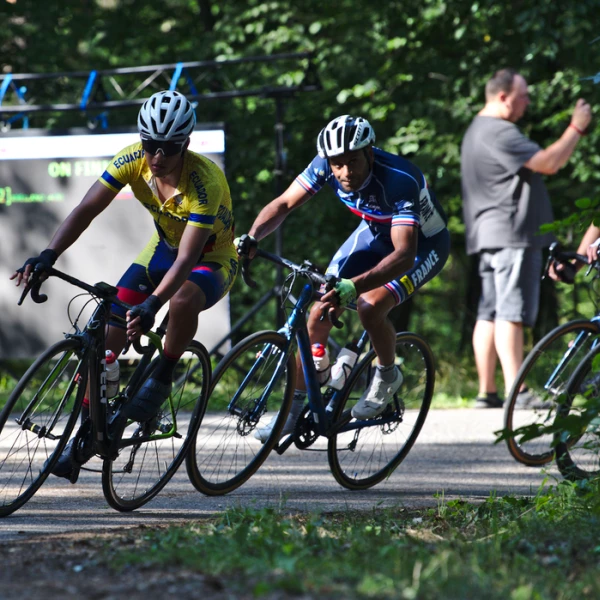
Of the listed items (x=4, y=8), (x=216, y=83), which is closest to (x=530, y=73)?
(x=216, y=83)

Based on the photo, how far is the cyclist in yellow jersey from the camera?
5.11 m

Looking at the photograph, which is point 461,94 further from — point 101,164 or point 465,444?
point 465,444

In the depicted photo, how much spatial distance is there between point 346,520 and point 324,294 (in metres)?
1.30

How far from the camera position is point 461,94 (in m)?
12.0

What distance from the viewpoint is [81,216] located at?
5234 millimetres

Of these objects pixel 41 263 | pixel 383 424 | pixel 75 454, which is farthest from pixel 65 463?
pixel 383 424

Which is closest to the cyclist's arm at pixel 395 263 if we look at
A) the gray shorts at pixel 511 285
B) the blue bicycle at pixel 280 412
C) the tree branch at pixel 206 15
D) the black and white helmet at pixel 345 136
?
the blue bicycle at pixel 280 412

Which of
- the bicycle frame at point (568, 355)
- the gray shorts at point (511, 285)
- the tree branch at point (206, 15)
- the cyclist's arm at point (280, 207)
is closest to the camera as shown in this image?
the cyclist's arm at point (280, 207)

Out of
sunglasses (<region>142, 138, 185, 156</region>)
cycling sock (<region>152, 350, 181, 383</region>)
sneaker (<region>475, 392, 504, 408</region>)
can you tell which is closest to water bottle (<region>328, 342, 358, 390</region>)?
cycling sock (<region>152, 350, 181, 383</region>)

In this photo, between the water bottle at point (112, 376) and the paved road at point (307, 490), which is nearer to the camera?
the paved road at point (307, 490)

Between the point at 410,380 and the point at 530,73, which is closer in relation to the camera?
the point at 410,380

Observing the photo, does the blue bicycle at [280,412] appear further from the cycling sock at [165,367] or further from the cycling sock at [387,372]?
the cycling sock at [165,367]

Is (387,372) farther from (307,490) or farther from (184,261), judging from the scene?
(184,261)

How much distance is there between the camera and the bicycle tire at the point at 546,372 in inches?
253
